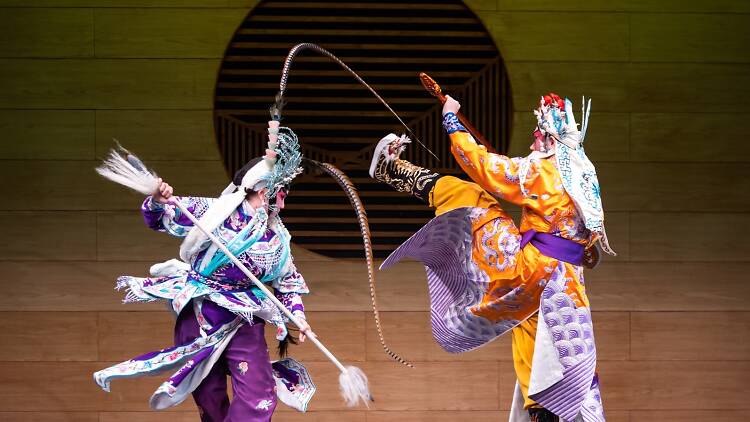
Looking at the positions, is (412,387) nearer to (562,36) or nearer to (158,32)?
(562,36)

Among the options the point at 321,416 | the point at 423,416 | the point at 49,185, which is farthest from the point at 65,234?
the point at 423,416

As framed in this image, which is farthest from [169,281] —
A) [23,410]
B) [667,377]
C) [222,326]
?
[667,377]

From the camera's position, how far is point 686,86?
5262 millimetres

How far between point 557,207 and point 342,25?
1.65 metres

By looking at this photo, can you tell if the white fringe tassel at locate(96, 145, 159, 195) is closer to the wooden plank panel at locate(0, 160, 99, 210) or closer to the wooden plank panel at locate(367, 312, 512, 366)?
the wooden plank panel at locate(0, 160, 99, 210)

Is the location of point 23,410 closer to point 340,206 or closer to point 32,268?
point 32,268

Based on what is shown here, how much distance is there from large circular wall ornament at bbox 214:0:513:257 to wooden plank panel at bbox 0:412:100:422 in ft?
3.98

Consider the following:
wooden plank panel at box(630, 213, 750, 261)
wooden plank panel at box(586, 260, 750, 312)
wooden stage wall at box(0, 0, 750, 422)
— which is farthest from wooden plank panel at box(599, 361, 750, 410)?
wooden plank panel at box(630, 213, 750, 261)

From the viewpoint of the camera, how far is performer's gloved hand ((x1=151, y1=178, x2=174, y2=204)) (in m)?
3.82

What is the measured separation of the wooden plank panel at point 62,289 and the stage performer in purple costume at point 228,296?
1.14m

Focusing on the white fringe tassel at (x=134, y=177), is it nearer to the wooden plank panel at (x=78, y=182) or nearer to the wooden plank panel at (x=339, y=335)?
the wooden plank panel at (x=78, y=182)

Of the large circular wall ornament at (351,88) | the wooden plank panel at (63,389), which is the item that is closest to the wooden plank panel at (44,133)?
the large circular wall ornament at (351,88)

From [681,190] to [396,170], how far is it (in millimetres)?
1645

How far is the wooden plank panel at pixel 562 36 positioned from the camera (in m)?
5.19
